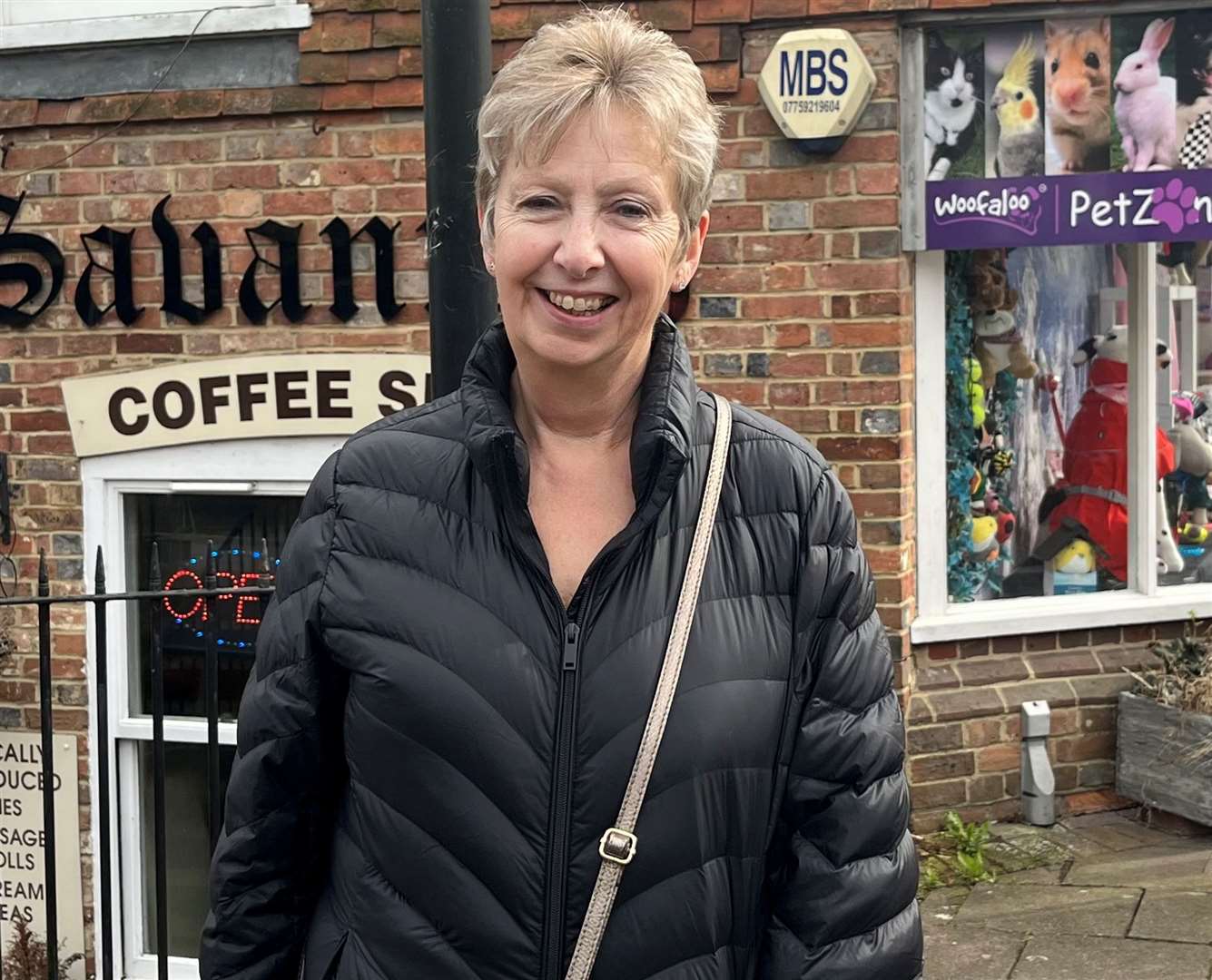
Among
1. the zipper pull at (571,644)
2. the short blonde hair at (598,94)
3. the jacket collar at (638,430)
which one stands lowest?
the zipper pull at (571,644)

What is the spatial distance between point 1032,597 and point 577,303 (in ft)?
15.4

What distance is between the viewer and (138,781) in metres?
6.57

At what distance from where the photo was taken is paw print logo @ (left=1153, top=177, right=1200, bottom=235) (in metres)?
5.58

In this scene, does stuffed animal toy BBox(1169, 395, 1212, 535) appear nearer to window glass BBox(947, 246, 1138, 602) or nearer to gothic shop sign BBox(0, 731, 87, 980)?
window glass BBox(947, 246, 1138, 602)

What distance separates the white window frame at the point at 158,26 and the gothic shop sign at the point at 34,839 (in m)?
2.62

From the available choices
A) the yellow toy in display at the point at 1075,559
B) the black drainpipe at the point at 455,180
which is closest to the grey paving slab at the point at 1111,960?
the yellow toy in display at the point at 1075,559

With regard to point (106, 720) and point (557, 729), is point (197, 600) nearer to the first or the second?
point (106, 720)

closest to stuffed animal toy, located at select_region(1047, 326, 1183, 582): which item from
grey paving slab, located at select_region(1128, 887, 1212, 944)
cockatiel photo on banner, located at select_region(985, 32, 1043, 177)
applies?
cockatiel photo on banner, located at select_region(985, 32, 1043, 177)

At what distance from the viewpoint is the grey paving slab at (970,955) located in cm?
475

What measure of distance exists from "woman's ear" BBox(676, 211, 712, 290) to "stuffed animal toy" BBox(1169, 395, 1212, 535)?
15.9 ft

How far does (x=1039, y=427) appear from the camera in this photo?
20.7ft

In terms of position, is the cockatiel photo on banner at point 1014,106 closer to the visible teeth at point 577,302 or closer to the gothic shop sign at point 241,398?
the gothic shop sign at point 241,398

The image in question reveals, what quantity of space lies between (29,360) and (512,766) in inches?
195

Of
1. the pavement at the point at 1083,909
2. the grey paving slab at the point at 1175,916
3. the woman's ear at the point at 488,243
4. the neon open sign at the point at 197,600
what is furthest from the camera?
the neon open sign at the point at 197,600
